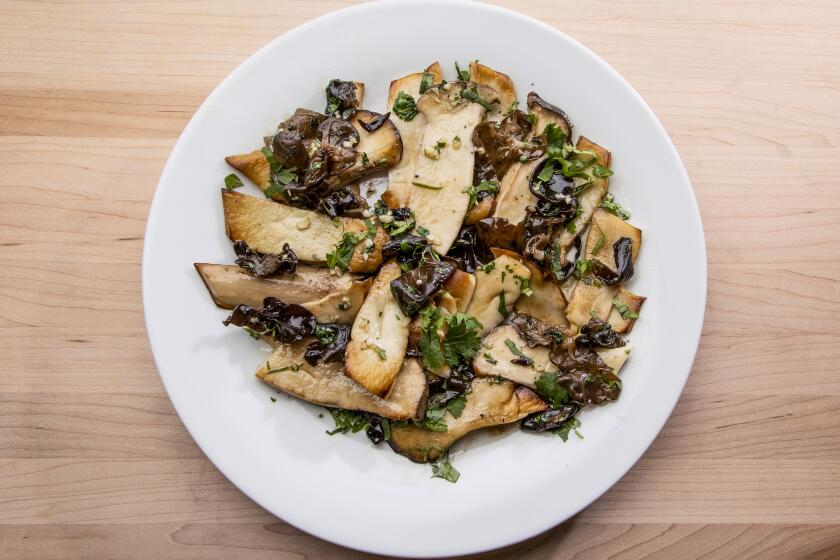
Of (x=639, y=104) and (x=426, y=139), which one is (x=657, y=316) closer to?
(x=639, y=104)

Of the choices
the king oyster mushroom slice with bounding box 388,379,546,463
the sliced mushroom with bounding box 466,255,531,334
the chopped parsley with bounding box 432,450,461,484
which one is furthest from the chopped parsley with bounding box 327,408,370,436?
the sliced mushroom with bounding box 466,255,531,334

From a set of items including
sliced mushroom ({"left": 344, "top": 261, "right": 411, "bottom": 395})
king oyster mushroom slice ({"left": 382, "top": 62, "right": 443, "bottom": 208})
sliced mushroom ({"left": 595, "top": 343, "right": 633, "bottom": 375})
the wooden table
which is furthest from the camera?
the wooden table

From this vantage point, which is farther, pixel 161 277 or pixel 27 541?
pixel 27 541

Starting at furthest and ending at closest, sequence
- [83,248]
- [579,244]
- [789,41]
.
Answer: [789,41], [83,248], [579,244]

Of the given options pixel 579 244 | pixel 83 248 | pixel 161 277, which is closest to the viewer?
pixel 161 277

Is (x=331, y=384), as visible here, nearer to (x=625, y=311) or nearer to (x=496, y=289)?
(x=496, y=289)

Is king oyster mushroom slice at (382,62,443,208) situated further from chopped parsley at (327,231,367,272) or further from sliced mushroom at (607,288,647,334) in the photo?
sliced mushroom at (607,288,647,334)

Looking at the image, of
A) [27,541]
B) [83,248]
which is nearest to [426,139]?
[83,248]
